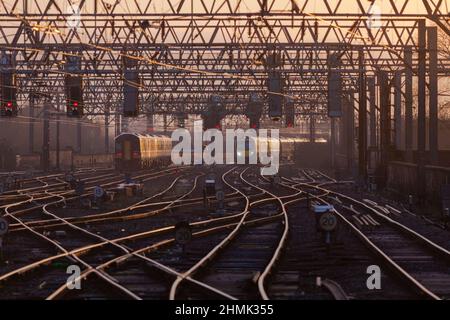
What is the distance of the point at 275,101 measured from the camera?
56000mm

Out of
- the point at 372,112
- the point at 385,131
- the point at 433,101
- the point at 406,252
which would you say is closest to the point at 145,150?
the point at 372,112

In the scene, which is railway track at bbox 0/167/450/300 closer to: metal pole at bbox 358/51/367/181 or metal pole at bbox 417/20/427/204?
metal pole at bbox 417/20/427/204

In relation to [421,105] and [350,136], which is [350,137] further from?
[421,105]

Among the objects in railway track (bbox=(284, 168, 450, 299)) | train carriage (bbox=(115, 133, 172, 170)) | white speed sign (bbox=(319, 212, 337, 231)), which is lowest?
railway track (bbox=(284, 168, 450, 299))

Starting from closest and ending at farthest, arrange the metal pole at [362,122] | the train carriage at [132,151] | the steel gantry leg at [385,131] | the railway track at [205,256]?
the railway track at [205,256]
the steel gantry leg at [385,131]
the metal pole at [362,122]
the train carriage at [132,151]

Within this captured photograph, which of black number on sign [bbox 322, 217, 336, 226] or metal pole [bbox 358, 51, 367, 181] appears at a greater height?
metal pole [bbox 358, 51, 367, 181]

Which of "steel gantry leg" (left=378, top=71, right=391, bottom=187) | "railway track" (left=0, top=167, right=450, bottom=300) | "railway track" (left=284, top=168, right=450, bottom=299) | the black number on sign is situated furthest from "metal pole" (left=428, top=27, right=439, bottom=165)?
the black number on sign

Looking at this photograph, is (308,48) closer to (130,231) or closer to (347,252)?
(130,231)

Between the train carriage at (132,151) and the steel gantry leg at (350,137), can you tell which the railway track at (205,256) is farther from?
the steel gantry leg at (350,137)

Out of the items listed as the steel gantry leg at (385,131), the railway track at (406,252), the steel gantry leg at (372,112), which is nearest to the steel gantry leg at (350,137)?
the steel gantry leg at (372,112)

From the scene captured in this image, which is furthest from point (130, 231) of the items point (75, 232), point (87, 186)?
point (87, 186)

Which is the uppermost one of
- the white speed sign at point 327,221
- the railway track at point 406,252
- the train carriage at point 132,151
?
the train carriage at point 132,151

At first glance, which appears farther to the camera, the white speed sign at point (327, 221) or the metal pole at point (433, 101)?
the metal pole at point (433, 101)
